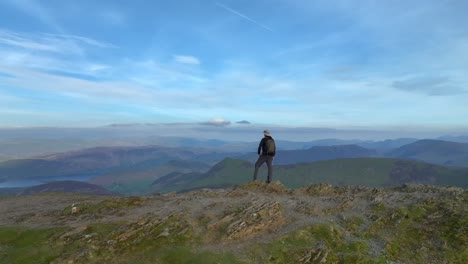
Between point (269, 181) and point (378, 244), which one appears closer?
point (378, 244)

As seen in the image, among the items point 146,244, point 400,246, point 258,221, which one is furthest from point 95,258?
point 400,246

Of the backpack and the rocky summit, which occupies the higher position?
the backpack

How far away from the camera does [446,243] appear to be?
28984 millimetres

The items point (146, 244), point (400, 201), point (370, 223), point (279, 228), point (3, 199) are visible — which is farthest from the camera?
point (3, 199)

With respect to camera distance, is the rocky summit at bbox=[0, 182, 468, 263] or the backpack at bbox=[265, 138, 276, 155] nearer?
the rocky summit at bbox=[0, 182, 468, 263]

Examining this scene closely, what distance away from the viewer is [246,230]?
29.8 meters

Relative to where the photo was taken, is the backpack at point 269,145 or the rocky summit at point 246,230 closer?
the rocky summit at point 246,230

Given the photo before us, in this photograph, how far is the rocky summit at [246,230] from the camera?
26.3 m

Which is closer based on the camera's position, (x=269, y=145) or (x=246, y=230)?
(x=246, y=230)

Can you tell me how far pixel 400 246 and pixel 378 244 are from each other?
184 centimetres

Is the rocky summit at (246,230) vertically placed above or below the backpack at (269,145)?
below

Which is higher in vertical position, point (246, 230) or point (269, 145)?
point (269, 145)

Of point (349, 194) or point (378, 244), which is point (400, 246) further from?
point (349, 194)

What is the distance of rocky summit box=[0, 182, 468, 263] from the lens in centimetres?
2634
